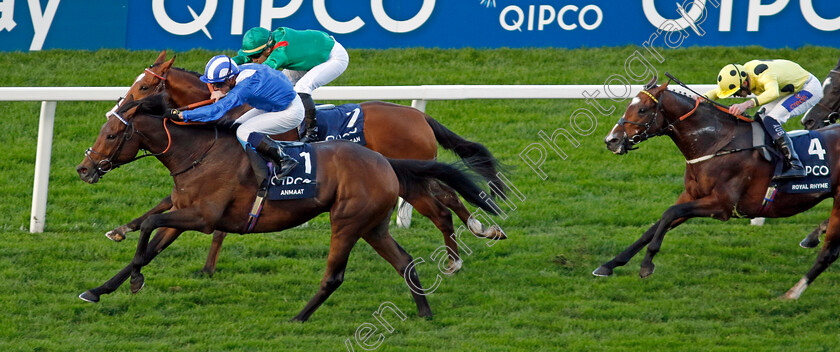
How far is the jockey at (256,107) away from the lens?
6.21 metres

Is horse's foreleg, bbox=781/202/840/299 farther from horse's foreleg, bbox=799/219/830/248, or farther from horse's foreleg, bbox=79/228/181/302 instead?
horse's foreleg, bbox=79/228/181/302

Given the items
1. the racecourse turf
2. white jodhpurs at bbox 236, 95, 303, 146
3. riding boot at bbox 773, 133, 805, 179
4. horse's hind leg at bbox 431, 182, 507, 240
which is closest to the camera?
A: the racecourse turf

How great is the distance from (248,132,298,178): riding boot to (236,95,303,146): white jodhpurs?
5.9 inches

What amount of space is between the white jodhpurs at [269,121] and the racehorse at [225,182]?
0.32 feet

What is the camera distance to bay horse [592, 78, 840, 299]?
6828 mm

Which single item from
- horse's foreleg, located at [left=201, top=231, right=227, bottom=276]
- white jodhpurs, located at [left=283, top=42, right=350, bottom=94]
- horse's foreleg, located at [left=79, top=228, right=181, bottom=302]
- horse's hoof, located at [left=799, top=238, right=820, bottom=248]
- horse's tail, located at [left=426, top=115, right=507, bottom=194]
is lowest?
horse's foreleg, located at [left=201, top=231, right=227, bottom=276]

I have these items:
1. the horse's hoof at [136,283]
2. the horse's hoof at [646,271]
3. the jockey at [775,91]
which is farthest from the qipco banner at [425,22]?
the horse's hoof at [136,283]

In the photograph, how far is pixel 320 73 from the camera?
7629 millimetres

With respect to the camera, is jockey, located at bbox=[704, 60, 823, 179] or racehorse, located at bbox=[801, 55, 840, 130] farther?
racehorse, located at bbox=[801, 55, 840, 130]

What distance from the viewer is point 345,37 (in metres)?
11.1

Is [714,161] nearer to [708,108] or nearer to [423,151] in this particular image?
[708,108]

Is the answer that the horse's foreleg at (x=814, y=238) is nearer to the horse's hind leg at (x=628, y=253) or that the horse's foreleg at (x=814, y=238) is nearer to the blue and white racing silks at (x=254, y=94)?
the horse's hind leg at (x=628, y=253)

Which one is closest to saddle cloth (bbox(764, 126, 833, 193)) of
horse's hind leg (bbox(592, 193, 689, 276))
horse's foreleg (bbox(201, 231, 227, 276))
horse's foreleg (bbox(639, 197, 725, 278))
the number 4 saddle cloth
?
the number 4 saddle cloth

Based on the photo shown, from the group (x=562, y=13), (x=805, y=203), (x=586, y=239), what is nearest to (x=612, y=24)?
(x=562, y=13)
